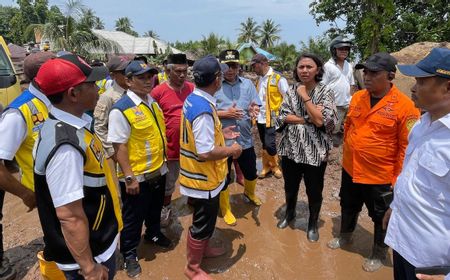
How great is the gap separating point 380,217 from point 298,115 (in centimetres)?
125

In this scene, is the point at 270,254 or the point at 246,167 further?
the point at 246,167

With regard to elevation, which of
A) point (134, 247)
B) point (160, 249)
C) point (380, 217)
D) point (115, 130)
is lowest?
point (160, 249)

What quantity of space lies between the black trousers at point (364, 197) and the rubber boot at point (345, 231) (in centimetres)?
5

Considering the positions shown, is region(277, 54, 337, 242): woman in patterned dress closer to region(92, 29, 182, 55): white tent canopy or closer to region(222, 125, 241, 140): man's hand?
region(222, 125, 241, 140): man's hand

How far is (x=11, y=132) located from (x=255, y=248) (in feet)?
8.15

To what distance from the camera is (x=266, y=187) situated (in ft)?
15.7

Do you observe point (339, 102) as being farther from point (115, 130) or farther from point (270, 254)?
point (115, 130)

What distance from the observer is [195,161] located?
2.63 m

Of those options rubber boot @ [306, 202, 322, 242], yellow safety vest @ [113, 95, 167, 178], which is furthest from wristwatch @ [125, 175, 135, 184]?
rubber boot @ [306, 202, 322, 242]

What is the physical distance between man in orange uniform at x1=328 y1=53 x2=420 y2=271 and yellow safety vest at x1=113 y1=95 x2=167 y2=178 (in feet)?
6.10

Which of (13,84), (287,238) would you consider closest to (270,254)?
→ (287,238)

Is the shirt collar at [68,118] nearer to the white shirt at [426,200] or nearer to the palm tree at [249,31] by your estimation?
the white shirt at [426,200]

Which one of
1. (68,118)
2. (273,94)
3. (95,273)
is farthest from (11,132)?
(273,94)

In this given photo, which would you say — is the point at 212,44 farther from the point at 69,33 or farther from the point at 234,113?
the point at 234,113
